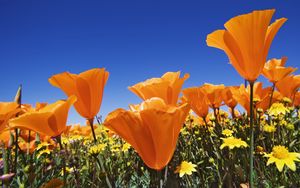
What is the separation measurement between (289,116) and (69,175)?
2.06m

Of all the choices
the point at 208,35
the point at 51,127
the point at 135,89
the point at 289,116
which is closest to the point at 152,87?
the point at 135,89

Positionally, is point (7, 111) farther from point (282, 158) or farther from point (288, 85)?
point (288, 85)

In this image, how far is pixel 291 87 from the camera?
8.18ft

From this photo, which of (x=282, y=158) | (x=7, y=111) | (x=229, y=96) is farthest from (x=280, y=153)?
(x=7, y=111)

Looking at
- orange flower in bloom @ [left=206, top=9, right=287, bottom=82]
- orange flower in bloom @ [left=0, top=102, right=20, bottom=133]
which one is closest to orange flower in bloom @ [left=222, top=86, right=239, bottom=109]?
orange flower in bloom @ [left=206, top=9, right=287, bottom=82]

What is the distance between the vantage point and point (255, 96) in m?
2.36

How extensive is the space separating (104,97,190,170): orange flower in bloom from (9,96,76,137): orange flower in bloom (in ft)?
1.20

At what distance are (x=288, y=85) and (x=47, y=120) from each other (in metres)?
1.99

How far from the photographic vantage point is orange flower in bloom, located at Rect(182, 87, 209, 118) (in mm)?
2043

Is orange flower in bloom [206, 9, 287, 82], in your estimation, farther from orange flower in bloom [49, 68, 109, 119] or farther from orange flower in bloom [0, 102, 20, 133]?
orange flower in bloom [0, 102, 20, 133]

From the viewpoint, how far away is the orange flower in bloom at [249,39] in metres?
1.09

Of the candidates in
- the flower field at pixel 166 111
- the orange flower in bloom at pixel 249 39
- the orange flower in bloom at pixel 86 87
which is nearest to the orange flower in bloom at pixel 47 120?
the flower field at pixel 166 111

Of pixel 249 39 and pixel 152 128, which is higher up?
pixel 249 39

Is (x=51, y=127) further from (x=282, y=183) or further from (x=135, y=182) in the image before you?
(x=282, y=183)
